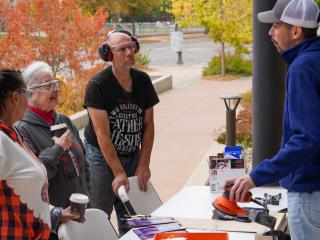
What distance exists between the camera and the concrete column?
675 centimetres

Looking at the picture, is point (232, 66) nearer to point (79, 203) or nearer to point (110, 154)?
point (110, 154)

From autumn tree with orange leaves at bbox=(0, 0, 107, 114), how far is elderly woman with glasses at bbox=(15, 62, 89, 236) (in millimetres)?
8133

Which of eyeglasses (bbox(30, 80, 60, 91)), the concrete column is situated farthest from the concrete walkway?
eyeglasses (bbox(30, 80, 60, 91))

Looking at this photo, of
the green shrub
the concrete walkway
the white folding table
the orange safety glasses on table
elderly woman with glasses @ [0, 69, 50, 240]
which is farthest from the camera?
the green shrub

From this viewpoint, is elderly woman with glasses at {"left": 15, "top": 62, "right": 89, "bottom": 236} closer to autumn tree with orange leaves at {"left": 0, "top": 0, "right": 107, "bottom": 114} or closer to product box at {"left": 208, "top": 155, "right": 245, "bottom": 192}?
product box at {"left": 208, "top": 155, "right": 245, "bottom": 192}

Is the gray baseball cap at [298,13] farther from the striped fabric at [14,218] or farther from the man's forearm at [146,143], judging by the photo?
the man's forearm at [146,143]

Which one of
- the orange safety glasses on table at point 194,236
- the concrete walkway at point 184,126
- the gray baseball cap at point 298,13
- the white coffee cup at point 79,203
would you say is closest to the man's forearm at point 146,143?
the white coffee cup at point 79,203

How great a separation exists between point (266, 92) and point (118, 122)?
236 centimetres

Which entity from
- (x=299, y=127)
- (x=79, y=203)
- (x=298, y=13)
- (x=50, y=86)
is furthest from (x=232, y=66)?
(x=299, y=127)

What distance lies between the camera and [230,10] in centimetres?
1977

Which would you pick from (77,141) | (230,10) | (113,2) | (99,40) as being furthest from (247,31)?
(113,2)

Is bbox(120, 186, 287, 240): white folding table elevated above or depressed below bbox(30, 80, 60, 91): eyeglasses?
below

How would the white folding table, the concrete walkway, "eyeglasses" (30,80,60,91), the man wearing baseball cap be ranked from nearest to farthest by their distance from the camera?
A: 1. the man wearing baseball cap
2. the white folding table
3. "eyeglasses" (30,80,60,91)
4. the concrete walkway

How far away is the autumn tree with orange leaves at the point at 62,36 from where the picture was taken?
12.6 m
